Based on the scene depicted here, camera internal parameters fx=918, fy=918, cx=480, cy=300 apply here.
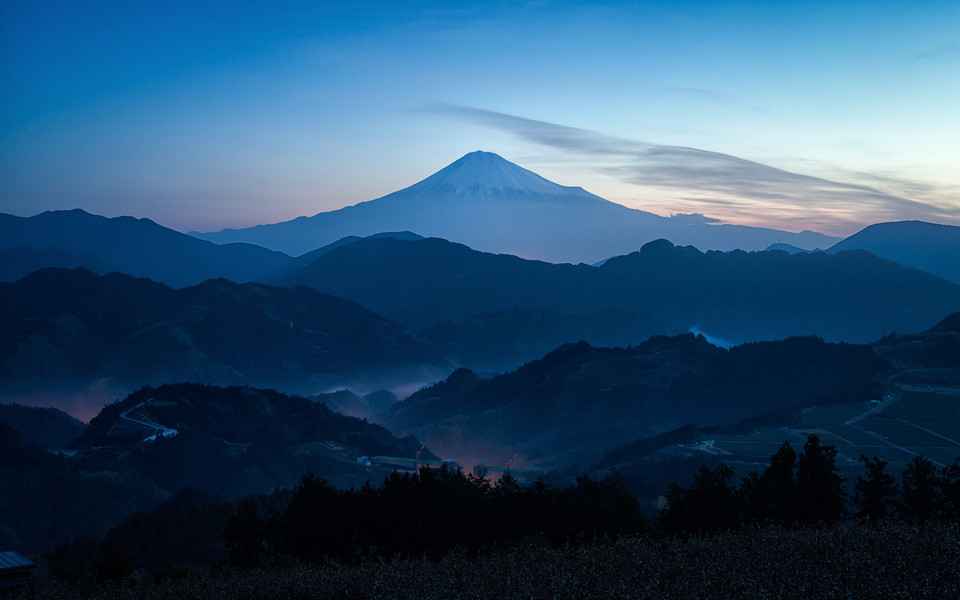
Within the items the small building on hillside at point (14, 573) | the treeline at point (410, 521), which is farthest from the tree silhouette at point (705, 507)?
the small building on hillside at point (14, 573)

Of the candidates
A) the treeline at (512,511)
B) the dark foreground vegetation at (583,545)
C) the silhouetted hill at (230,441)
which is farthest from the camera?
the silhouetted hill at (230,441)

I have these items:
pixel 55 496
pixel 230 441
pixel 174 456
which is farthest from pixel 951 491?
pixel 230 441

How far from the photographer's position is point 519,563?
1609cm

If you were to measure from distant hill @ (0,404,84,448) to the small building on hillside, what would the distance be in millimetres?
154557

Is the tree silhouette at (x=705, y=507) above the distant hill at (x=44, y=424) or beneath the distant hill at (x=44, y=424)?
above

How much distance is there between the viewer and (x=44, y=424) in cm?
16912

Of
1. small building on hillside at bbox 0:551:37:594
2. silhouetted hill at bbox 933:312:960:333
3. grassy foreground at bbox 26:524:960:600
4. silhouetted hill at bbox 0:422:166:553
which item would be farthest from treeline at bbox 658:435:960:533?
silhouetted hill at bbox 933:312:960:333

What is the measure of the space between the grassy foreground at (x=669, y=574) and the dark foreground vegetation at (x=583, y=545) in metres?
0.04

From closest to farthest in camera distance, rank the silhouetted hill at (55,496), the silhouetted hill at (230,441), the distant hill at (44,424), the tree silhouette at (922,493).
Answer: the tree silhouette at (922,493), the silhouetted hill at (55,496), the silhouetted hill at (230,441), the distant hill at (44,424)

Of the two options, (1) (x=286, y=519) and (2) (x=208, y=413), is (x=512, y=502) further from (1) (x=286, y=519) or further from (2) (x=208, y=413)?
(2) (x=208, y=413)

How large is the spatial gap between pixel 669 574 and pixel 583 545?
4198 mm

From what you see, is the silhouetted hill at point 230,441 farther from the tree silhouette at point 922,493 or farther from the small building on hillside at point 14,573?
the small building on hillside at point 14,573

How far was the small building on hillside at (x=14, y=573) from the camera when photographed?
19250 mm

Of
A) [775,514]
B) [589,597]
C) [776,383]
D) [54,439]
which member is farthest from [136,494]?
[776,383]
